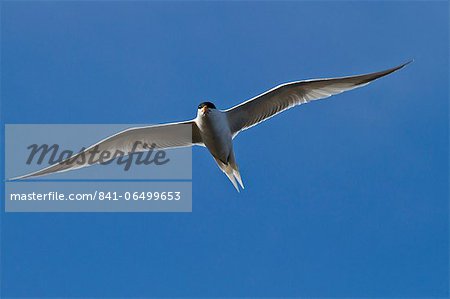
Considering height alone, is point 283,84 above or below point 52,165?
above

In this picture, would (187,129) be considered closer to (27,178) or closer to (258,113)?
(258,113)

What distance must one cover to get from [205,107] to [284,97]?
0.78 meters

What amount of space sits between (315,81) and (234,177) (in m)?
1.15

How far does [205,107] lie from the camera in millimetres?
6238

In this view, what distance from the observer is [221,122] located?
6363 millimetres

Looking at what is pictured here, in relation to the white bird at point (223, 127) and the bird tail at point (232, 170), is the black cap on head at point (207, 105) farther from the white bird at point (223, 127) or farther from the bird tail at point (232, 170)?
the bird tail at point (232, 170)

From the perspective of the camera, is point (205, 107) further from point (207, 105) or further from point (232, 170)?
point (232, 170)

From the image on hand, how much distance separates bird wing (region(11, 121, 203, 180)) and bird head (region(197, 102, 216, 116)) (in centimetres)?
23

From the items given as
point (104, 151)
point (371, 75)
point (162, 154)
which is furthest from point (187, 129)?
point (371, 75)

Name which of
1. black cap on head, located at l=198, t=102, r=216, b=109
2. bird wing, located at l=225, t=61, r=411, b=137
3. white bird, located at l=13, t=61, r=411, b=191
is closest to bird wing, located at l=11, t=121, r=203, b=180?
white bird, located at l=13, t=61, r=411, b=191

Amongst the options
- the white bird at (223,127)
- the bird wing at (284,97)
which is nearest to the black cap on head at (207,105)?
the white bird at (223,127)

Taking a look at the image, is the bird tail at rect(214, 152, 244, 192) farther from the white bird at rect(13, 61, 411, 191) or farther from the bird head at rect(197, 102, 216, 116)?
the bird head at rect(197, 102, 216, 116)

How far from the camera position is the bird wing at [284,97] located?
6312 mm

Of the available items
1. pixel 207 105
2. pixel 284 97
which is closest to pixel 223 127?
pixel 207 105
